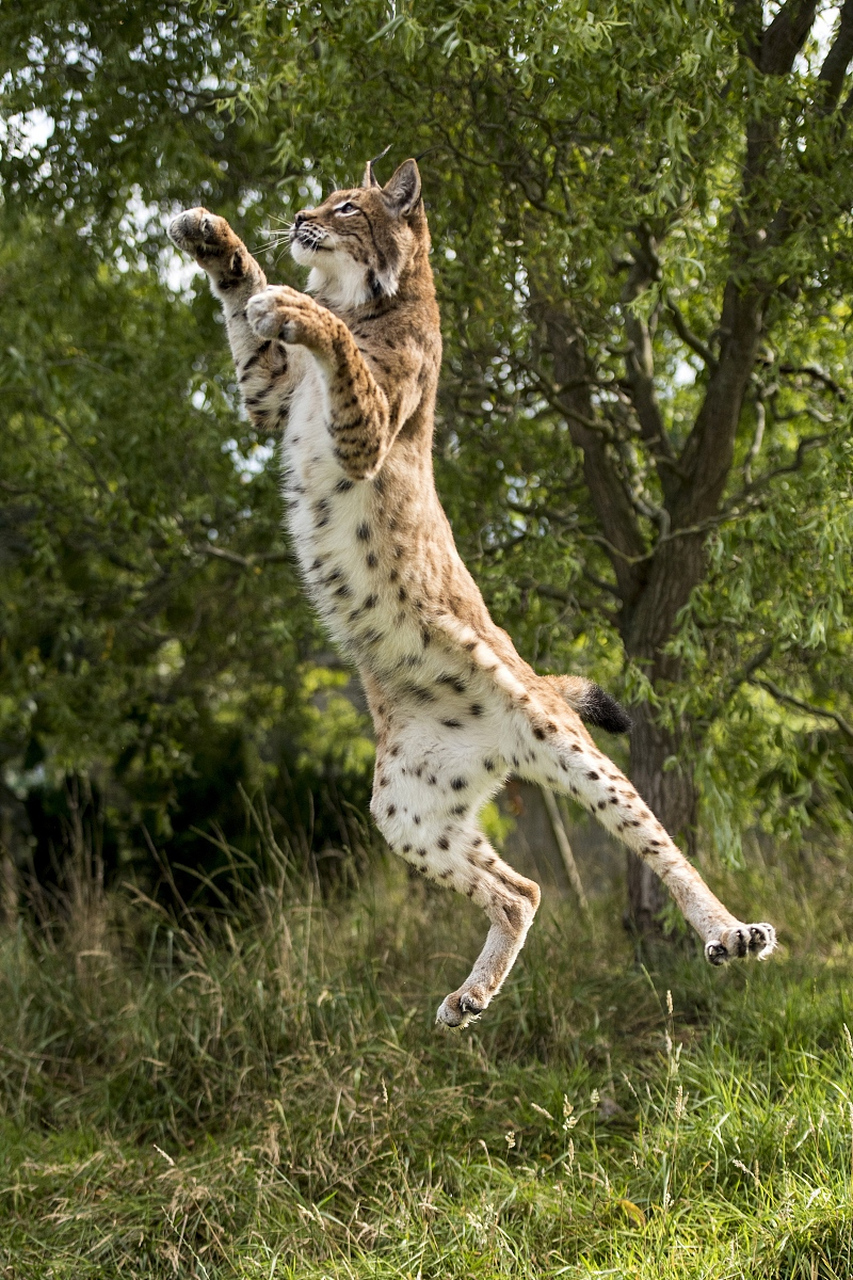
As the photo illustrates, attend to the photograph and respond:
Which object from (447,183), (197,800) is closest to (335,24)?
(447,183)

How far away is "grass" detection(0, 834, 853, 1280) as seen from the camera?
4.73m

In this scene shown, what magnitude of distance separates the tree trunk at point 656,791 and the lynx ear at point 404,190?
12.3ft

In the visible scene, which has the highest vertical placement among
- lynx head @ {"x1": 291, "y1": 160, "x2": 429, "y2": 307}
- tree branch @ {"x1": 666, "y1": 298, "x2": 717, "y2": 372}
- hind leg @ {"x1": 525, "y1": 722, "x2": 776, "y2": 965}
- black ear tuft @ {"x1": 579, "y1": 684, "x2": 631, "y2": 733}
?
tree branch @ {"x1": 666, "y1": 298, "x2": 717, "y2": 372}

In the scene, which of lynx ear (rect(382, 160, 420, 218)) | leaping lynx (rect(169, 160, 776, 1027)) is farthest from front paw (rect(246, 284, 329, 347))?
lynx ear (rect(382, 160, 420, 218))

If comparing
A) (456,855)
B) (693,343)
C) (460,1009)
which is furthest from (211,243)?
(693,343)

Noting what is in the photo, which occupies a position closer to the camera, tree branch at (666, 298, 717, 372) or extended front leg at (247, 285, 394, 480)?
extended front leg at (247, 285, 394, 480)

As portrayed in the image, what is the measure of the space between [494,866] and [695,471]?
152 inches

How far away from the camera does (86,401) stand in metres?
7.25

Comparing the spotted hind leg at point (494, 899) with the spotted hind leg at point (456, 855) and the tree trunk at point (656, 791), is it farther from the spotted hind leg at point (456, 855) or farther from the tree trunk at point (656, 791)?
the tree trunk at point (656, 791)

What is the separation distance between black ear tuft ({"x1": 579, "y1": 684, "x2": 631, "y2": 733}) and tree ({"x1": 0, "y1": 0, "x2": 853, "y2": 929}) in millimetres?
1065

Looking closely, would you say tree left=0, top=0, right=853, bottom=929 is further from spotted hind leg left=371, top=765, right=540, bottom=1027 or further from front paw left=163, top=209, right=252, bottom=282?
spotted hind leg left=371, top=765, right=540, bottom=1027

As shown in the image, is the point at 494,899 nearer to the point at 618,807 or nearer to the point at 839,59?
the point at 618,807

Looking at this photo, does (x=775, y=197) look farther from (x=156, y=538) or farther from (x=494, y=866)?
(x=156, y=538)

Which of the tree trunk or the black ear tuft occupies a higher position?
the black ear tuft
